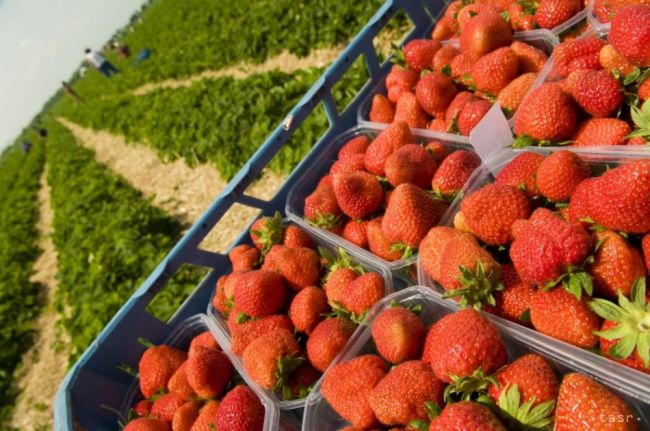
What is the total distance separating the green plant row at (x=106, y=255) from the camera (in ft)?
13.9

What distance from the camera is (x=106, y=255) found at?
497 cm

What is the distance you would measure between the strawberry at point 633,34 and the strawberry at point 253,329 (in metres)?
1.50

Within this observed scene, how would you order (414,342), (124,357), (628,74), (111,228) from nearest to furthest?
(414,342), (628,74), (124,357), (111,228)

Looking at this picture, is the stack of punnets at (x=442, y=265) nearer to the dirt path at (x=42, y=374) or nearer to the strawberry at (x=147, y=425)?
the strawberry at (x=147, y=425)

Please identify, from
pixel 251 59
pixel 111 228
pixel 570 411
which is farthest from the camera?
pixel 251 59

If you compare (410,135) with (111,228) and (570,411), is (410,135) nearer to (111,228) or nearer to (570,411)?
(570,411)

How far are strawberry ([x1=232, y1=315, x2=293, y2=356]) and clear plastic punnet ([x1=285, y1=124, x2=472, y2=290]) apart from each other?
389mm

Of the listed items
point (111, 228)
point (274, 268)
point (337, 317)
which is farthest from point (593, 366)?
point (111, 228)

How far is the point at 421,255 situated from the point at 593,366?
1.99 feet

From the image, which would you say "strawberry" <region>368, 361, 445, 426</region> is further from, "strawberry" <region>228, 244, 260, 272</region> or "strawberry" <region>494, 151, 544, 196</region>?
"strawberry" <region>228, 244, 260, 272</region>

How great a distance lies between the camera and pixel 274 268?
1.93 m

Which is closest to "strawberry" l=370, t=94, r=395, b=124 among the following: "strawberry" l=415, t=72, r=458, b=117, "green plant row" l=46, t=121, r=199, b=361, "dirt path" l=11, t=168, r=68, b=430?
"strawberry" l=415, t=72, r=458, b=117

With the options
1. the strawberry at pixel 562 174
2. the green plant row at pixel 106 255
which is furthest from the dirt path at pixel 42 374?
the strawberry at pixel 562 174

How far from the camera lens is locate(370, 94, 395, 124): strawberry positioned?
2406mm
